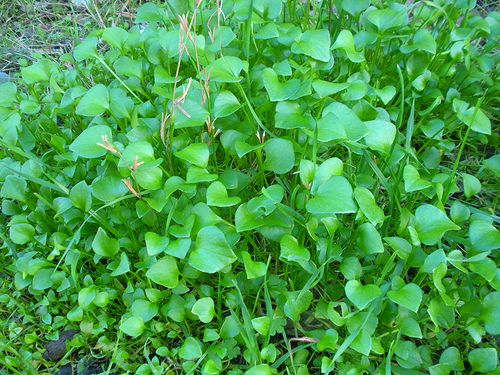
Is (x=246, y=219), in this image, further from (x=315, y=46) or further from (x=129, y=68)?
(x=129, y=68)

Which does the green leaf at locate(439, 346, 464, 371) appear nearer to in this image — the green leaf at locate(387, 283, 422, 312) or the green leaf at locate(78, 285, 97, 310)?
the green leaf at locate(387, 283, 422, 312)

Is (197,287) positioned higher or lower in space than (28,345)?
higher

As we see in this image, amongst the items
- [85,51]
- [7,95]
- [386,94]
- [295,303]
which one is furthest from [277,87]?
[7,95]

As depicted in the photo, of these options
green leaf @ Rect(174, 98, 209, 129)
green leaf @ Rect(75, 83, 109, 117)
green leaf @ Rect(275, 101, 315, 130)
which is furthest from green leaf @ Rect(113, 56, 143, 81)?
green leaf @ Rect(275, 101, 315, 130)

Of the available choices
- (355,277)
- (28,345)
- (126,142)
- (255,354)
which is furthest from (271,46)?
(28,345)

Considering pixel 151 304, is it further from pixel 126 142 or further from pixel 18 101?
pixel 18 101
